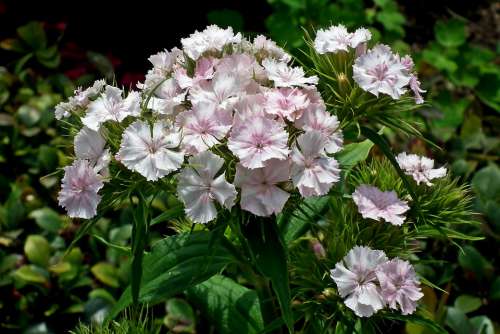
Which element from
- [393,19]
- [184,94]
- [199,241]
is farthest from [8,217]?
[393,19]

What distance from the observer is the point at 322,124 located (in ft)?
3.57

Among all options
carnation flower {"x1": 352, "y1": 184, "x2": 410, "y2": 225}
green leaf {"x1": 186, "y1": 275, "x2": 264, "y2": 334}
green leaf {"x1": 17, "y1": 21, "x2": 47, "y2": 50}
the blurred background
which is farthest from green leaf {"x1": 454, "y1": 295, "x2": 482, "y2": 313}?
A: green leaf {"x1": 17, "y1": 21, "x2": 47, "y2": 50}

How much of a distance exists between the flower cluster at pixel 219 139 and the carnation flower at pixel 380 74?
8 centimetres

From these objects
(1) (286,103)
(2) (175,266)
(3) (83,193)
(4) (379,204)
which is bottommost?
(2) (175,266)

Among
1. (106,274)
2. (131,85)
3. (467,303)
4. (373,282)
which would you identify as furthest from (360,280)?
(106,274)

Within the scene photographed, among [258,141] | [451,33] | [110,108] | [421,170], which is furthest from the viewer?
[451,33]

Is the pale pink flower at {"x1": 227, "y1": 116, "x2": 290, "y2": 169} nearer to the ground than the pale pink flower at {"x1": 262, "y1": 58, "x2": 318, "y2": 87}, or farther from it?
nearer to the ground

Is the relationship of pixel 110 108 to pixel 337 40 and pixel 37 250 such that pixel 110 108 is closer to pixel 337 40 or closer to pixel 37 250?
pixel 337 40

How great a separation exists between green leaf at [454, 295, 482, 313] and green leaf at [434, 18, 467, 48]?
1.36 m

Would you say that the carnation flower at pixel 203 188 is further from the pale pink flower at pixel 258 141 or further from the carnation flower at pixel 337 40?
the carnation flower at pixel 337 40

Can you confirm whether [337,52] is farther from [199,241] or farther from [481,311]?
[481,311]

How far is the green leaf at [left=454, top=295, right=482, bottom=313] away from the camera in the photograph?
207 centimetres

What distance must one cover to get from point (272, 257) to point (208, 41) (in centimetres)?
37

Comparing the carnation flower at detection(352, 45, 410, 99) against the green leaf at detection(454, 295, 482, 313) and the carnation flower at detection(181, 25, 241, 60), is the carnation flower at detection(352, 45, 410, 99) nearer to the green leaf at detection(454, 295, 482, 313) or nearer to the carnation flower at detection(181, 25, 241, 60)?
the carnation flower at detection(181, 25, 241, 60)
